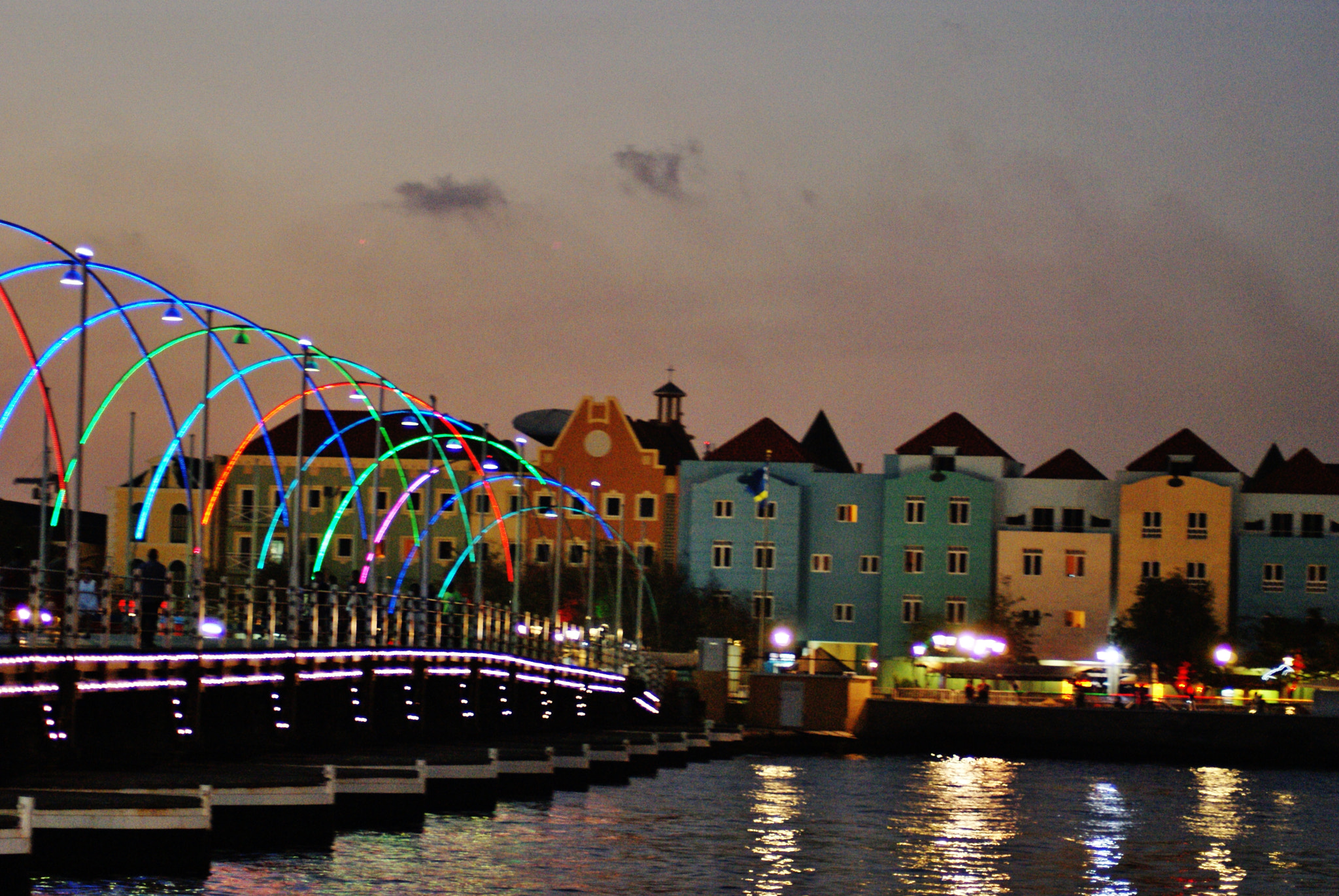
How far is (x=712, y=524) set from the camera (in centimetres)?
12206

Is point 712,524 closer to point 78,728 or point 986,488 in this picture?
point 986,488

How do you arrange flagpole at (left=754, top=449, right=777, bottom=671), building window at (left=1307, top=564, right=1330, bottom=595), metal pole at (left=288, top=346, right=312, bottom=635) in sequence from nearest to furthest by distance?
metal pole at (left=288, top=346, right=312, bottom=635) < flagpole at (left=754, top=449, right=777, bottom=671) < building window at (left=1307, top=564, right=1330, bottom=595)

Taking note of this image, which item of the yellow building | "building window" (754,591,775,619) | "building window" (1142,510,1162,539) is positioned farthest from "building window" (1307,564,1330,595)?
"building window" (754,591,775,619)

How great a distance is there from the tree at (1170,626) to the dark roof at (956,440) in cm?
1355

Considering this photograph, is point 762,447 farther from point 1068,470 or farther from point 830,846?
point 830,846

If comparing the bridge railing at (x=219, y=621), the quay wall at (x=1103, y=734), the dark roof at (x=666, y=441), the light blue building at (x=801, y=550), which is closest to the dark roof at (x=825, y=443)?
the dark roof at (x=666, y=441)

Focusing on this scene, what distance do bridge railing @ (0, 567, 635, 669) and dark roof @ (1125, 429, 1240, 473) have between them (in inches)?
2275

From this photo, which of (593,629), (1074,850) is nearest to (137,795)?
(1074,850)

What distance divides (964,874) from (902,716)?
56.3 metres

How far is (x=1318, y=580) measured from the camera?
116 metres

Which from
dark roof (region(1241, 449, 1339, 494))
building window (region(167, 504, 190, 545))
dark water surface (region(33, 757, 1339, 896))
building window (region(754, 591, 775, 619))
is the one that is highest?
dark roof (region(1241, 449, 1339, 494))

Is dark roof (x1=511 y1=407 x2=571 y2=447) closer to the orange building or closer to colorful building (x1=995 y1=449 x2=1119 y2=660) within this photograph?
the orange building

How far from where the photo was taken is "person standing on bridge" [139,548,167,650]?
3666cm

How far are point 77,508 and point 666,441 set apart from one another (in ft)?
326
